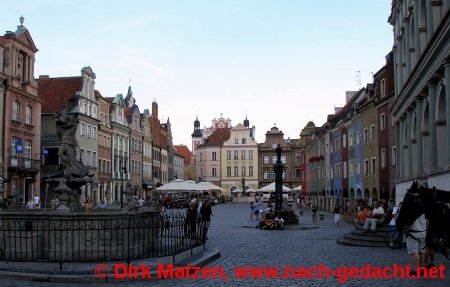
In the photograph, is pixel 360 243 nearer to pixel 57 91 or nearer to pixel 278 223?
pixel 278 223

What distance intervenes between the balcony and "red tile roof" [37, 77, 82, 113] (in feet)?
35.9

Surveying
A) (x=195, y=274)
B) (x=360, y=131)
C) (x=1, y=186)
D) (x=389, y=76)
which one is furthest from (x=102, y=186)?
(x=195, y=274)

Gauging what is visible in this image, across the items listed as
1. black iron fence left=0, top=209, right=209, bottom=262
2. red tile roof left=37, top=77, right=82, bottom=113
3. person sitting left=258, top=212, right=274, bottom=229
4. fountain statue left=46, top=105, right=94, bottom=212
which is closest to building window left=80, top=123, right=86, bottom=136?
red tile roof left=37, top=77, right=82, bottom=113

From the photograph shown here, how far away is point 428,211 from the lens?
40.9ft

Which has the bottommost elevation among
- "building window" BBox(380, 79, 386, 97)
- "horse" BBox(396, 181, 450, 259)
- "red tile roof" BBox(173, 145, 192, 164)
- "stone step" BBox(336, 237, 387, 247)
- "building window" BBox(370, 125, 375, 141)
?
"stone step" BBox(336, 237, 387, 247)

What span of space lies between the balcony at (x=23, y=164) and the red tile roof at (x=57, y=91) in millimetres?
10951

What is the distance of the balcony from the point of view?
147ft

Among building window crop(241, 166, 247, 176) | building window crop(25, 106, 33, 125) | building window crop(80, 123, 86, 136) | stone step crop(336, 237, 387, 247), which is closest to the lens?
stone step crop(336, 237, 387, 247)

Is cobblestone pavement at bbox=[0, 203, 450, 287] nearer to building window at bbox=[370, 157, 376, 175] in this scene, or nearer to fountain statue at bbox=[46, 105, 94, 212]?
fountain statue at bbox=[46, 105, 94, 212]

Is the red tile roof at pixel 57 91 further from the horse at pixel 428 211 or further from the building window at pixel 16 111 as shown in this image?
the horse at pixel 428 211

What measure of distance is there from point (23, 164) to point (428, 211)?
3992 centimetres

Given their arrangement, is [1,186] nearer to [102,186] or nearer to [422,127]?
[102,186]

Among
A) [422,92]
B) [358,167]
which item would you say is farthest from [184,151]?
[422,92]

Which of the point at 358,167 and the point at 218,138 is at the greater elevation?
the point at 218,138
